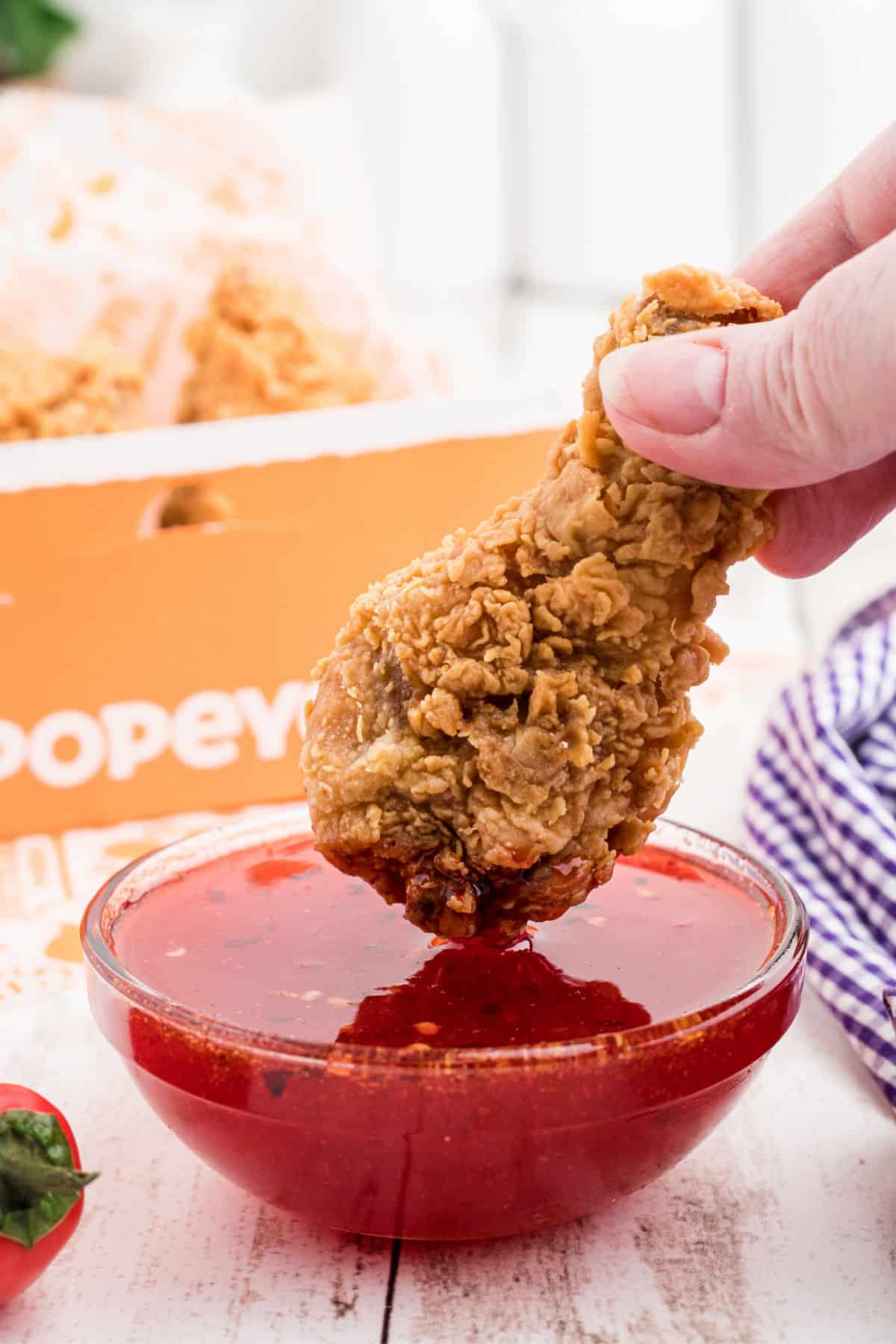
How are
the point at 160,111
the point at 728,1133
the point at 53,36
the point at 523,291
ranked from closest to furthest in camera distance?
the point at 728,1133
the point at 160,111
the point at 53,36
the point at 523,291

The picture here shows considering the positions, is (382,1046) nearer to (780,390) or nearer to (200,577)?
(780,390)

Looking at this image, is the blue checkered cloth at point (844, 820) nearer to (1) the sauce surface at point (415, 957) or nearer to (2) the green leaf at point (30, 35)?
(1) the sauce surface at point (415, 957)

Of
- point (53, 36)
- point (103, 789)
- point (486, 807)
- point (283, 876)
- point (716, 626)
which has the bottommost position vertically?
point (716, 626)

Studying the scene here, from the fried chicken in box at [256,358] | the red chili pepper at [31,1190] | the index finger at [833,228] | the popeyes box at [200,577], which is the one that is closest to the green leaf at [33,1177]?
the red chili pepper at [31,1190]

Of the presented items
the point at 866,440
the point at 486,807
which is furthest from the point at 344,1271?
the point at 866,440

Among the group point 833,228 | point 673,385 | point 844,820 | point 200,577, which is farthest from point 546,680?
point 200,577

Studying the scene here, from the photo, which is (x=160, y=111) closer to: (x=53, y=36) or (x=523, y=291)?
(x=53, y=36)

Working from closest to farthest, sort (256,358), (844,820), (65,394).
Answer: (844,820), (65,394), (256,358)
